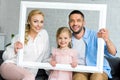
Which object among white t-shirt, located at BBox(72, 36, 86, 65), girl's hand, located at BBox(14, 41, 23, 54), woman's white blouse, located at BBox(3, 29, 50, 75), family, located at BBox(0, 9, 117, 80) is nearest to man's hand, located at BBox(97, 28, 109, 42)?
family, located at BBox(0, 9, 117, 80)

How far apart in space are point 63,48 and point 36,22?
0.79 ft

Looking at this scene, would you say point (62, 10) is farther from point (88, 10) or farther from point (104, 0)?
point (104, 0)

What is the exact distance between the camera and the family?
5.10 feet

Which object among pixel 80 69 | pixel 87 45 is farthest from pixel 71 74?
pixel 87 45

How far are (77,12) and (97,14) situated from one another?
0.12 metres

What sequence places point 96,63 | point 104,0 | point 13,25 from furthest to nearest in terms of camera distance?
point 13,25, point 104,0, point 96,63

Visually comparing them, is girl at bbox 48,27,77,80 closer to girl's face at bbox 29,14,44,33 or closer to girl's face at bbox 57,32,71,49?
girl's face at bbox 57,32,71,49

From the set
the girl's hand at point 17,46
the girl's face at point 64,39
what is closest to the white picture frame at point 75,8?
the girl's hand at point 17,46

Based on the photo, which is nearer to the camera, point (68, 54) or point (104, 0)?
point (68, 54)

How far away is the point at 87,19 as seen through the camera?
160 cm

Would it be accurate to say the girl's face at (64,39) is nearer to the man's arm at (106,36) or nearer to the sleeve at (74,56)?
→ the sleeve at (74,56)

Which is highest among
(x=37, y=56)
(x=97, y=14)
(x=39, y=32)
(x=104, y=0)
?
(x=104, y=0)

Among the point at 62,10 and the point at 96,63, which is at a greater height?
the point at 62,10

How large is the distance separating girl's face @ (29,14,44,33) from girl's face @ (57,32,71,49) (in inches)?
5.8
